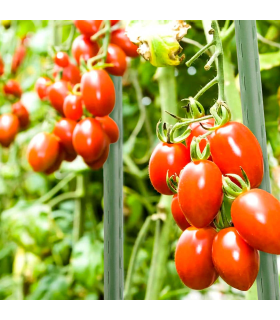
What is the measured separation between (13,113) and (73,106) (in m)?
0.27

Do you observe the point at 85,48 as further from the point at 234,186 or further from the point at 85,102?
the point at 234,186

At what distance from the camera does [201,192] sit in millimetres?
340

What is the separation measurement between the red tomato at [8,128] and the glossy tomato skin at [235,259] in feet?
1.81

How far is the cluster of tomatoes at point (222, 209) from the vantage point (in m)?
0.34

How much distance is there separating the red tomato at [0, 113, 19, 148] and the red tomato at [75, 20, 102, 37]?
0.27m

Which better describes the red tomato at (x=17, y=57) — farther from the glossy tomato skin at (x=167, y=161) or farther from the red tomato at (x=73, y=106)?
the glossy tomato skin at (x=167, y=161)

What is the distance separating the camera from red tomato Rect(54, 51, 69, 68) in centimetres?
67

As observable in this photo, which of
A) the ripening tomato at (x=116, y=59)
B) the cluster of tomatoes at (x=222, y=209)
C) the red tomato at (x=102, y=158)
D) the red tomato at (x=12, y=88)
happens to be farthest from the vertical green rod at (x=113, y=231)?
the red tomato at (x=12, y=88)

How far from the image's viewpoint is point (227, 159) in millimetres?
357

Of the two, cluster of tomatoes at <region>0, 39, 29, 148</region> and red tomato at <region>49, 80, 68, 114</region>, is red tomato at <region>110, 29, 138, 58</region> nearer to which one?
red tomato at <region>49, 80, 68, 114</region>

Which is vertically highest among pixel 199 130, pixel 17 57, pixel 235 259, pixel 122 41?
pixel 17 57

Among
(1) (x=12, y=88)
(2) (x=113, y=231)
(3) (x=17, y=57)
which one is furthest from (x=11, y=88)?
(2) (x=113, y=231)

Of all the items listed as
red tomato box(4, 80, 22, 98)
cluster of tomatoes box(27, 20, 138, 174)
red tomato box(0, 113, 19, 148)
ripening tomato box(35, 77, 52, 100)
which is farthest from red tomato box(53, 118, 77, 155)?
red tomato box(4, 80, 22, 98)
